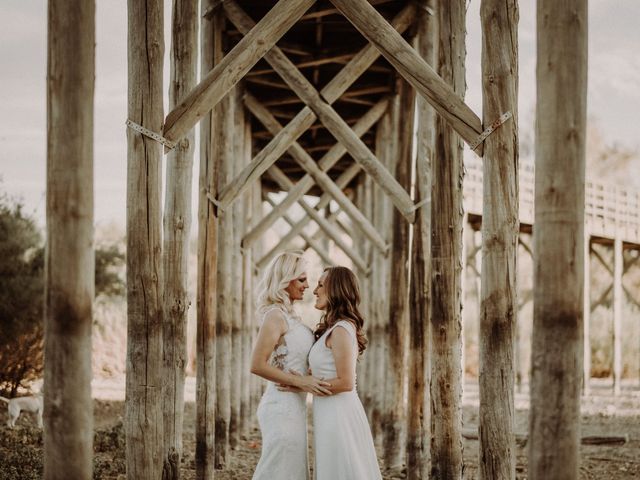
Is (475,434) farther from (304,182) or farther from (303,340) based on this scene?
(303,340)

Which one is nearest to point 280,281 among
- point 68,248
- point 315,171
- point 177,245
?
point 68,248

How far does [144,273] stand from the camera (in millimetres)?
4602

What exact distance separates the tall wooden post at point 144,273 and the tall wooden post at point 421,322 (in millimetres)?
2990

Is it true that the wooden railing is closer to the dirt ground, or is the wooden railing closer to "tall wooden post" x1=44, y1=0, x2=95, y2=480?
the dirt ground

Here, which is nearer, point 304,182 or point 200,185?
point 200,185

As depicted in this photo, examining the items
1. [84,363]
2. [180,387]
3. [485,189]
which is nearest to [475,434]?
[180,387]

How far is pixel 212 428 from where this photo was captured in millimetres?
7578

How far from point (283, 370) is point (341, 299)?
A: 521 millimetres

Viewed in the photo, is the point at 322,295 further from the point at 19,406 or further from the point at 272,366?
the point at 19,406

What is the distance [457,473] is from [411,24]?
483cm

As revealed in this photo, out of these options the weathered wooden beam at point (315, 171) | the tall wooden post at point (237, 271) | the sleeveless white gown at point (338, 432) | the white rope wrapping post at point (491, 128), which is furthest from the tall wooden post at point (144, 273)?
the weathered wooden beam at point (315, 171)

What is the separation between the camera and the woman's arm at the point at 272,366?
4578 millimetres

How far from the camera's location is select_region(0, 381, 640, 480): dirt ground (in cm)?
765

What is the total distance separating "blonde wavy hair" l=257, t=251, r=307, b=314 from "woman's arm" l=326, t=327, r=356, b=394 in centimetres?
35
